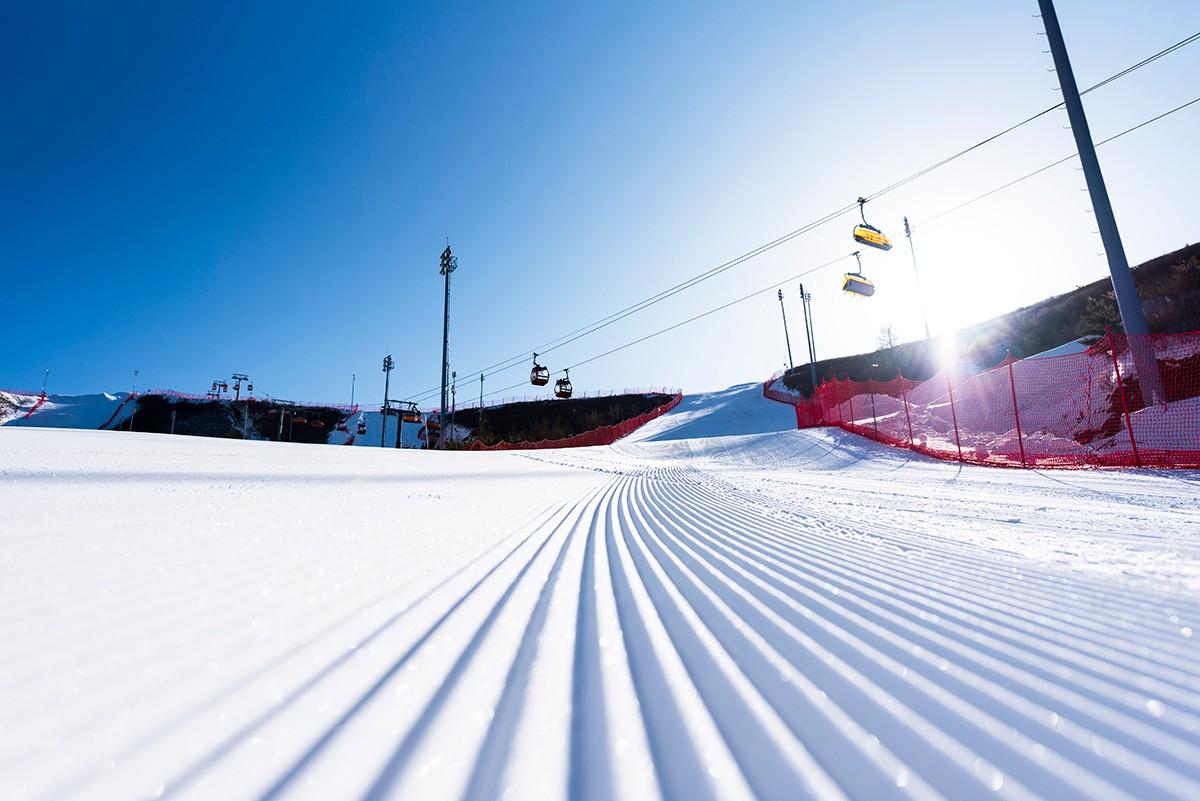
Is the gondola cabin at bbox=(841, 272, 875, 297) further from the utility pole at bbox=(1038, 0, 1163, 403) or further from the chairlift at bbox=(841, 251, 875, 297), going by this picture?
the utility pole at bbox=(1038, 0, 1163, 403)

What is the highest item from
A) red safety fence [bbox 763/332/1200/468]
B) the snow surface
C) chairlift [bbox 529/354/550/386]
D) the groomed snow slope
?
the snow surface

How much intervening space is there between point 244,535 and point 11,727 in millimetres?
1810

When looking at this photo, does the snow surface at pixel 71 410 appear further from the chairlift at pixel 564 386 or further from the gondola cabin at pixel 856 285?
the gondola cabin at pixel 856 285

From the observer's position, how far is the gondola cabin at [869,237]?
13352 mm

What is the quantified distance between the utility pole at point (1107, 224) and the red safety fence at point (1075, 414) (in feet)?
0.19

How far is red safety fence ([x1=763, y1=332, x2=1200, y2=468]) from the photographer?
26.0 feet

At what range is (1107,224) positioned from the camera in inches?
383

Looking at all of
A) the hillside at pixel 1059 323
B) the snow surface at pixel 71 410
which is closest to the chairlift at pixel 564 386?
the hillside at pixel 1059 323

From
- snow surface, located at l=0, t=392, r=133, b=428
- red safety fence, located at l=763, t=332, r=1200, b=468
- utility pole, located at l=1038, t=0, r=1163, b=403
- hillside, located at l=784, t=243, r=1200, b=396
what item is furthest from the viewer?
snow surface, located at l=0, t=392, r=133, b=428

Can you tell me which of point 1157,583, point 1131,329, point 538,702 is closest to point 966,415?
point 1131,329

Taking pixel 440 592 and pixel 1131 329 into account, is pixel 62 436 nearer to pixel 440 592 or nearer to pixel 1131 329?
pixel 440 592

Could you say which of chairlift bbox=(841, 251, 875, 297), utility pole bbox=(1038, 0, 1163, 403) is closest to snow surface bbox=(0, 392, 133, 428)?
chairlift bbox=(841, 251, 875, 297)

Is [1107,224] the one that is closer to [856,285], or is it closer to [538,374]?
[856,285]

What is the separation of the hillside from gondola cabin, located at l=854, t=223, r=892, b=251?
738 centimetres
